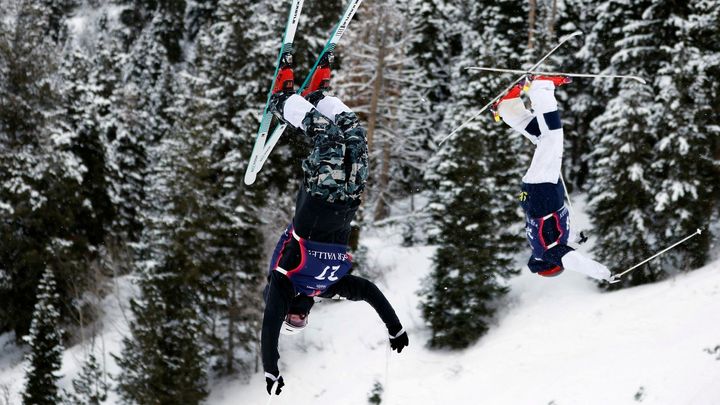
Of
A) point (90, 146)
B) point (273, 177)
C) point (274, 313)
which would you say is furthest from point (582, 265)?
A: point (90, 146)

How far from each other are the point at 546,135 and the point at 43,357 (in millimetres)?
18227

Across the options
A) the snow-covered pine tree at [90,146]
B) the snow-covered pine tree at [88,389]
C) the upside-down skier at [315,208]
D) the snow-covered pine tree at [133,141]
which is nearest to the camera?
the upside-down skier at [315,208]

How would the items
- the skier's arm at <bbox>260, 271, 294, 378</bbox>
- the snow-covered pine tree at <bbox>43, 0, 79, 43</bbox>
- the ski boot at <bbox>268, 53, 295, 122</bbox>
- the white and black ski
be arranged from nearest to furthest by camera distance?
the skier's arm at <bbox>260, 271, 294, 378</bbox>, the ski boot at <bbox>268, 53, 295, 122</bbox>, the white and black ski, the snow-covered pine tree at <bbox>43, 0, 79, 43</bbox>

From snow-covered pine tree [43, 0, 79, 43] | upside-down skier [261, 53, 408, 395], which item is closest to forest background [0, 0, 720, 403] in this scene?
upside-down skier [261, 53, 408, 395]

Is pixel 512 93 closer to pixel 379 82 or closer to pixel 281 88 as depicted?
pixel 281 88

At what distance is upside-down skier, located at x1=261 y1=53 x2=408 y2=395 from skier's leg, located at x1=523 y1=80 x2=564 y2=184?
172 centimetres

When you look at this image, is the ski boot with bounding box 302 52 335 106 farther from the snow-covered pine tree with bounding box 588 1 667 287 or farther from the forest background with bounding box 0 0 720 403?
the snow-covered pine tree with bounding box 588 1 667 287

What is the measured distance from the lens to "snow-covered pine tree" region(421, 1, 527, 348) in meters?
17.7

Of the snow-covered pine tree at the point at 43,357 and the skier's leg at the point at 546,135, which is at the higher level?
the snow-covered pine tree at the point at 43,357

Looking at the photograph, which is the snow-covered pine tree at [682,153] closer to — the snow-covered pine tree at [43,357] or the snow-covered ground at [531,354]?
the snow-covered ground at [531,354]

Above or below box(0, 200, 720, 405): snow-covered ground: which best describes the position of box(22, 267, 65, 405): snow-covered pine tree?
above

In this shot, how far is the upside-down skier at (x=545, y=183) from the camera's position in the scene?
18.0 ft

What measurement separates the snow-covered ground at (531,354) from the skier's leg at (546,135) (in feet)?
26.7

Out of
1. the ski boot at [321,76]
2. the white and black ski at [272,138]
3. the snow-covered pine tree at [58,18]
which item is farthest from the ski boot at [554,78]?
the snow-covered pine tree at [58,18]
